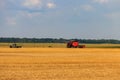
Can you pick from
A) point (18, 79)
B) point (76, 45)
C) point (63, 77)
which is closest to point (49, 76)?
point (63, 77)

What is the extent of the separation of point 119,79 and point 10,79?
661 centimetres

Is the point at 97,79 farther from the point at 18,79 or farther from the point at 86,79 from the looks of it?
the point at 18,79


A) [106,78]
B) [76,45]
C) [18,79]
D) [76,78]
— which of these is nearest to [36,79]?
[18,79]

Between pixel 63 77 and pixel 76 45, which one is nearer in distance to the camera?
pixel 63 77

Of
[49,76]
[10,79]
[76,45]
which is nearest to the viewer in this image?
[10,79]

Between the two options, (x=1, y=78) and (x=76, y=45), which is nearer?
(x=1, y=78)

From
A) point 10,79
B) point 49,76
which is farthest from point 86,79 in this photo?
point 10,79

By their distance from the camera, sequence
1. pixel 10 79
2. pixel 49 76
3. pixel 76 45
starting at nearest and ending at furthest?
pixel 10 79, pixel 49 76, pixel 76 45

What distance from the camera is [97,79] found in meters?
22.4

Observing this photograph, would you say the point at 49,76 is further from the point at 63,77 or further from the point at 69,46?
the point at 69,46

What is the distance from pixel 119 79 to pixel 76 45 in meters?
75.3

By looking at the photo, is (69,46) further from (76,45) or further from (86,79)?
(86,79)

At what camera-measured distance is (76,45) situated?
320ft

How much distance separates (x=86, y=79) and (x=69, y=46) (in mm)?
76462
